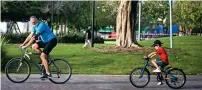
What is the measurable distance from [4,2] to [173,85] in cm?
3738

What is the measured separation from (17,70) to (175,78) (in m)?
4.14

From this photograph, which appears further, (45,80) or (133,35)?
(133,35)

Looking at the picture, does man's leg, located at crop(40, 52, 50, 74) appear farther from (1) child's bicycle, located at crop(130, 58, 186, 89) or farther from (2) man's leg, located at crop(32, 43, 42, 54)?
(1) child's bicycle, located at crop(130, 58, 186, 89)

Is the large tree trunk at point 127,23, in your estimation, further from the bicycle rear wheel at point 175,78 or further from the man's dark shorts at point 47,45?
the man's dark shorts at point 47,45

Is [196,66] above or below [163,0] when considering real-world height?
below

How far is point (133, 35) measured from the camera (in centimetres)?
2044

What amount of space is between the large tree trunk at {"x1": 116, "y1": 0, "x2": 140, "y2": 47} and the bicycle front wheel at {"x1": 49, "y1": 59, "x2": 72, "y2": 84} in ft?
30.6

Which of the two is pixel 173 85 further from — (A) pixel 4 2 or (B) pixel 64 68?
(A) pixel 4 2

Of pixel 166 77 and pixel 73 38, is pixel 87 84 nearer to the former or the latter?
pixel 166 77

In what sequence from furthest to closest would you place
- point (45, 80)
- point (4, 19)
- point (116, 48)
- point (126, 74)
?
point (4, 19), point (116, 48), point (126, 74), point (45, 80)

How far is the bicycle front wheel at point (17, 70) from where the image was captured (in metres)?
11.0

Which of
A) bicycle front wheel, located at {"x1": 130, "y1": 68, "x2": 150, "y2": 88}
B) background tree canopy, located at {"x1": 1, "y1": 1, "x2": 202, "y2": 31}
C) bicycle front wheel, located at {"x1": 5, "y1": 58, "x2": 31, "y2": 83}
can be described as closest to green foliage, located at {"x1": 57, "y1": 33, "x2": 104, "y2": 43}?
background tree canopy, located at {"x1": 1, "y1": 1, "x2": 202, "y2": 31}

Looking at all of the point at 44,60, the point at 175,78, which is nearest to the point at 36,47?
the point at 44,60

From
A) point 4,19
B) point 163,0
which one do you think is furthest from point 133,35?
point 163,0
